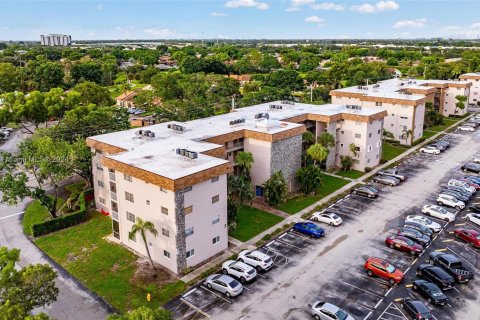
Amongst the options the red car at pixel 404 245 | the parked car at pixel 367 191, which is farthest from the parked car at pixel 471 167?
the red car at pixel 404 245

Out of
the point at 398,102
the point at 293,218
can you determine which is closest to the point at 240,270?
the point at 293,218

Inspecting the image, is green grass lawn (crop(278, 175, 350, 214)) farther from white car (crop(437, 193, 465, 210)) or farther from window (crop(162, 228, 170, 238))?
window (crop(162, 228, 170, 238))

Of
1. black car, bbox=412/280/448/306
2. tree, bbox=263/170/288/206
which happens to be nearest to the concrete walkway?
tree, bbox=263/170/288/206

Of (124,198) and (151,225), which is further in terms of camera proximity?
(124,198)

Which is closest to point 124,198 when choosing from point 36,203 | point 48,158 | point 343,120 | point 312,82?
point 48,158

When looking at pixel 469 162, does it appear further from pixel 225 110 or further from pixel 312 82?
pixel 312 82

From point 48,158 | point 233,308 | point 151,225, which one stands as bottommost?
point 233,308
